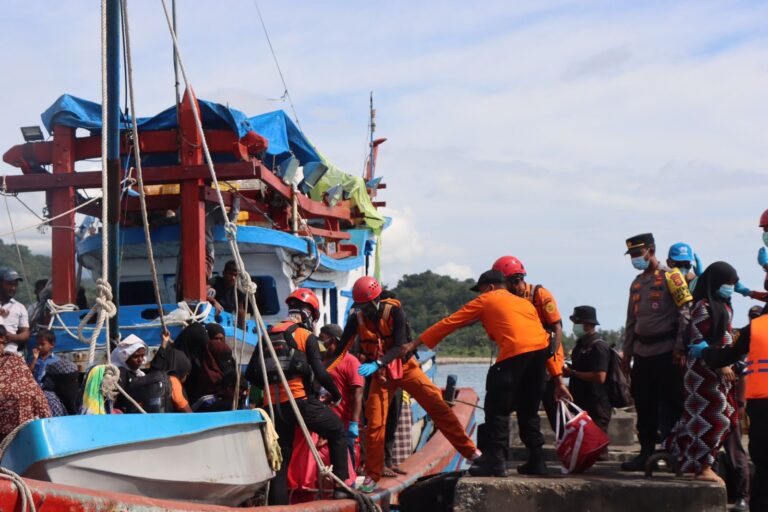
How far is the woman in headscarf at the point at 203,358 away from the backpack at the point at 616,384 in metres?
3.55

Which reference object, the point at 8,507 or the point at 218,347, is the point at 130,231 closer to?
the point at 218,347

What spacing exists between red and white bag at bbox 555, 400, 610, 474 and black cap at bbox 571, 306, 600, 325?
1.91m

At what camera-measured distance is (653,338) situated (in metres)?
6.88

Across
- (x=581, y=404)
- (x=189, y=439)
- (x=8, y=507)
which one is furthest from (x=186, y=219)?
(x=8, y=507)

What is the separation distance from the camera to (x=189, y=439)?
572cm

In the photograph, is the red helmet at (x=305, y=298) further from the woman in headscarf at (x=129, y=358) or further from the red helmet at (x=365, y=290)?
the woman in headscarf at (x=129, y=358)

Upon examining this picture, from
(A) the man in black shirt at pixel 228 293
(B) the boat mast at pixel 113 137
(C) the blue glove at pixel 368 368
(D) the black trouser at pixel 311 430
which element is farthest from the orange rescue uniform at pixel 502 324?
(A) the man in black shirt at pixel 228 293

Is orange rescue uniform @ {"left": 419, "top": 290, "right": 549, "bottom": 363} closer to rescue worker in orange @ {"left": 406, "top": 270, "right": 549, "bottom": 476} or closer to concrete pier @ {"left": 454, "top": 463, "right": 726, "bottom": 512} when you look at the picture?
rescue worker in orange @ {"left": 406, "top": 270, "right": 549, "bottom": 476}

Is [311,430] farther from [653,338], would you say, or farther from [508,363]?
[653,338]

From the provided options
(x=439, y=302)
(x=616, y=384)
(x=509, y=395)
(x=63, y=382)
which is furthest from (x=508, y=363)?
(x=439, y=302)

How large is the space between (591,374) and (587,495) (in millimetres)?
2558

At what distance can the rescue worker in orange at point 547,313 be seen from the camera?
741 cm

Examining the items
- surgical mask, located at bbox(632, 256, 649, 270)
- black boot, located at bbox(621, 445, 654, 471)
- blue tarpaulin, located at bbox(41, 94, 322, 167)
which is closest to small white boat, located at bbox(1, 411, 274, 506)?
black boot, located at bbox(621, 445, 654, 471)

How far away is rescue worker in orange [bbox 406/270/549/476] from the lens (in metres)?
6.43
